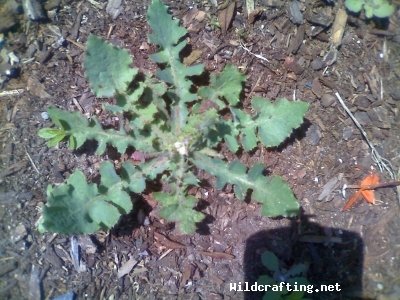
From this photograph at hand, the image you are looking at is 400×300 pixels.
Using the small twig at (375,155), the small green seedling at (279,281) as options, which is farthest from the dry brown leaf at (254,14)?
the small green seedling at (279,281)

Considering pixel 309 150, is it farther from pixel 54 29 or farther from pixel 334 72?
pixel 54 29

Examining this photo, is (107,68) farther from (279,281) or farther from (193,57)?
(279,281)

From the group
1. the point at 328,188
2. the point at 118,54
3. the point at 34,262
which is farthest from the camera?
the point at 328,188

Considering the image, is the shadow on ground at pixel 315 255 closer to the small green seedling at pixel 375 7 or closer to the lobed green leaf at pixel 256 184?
the lobed green leaf at pixel 256 184

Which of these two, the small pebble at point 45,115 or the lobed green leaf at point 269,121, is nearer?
the lobed green leaf at point 269,121

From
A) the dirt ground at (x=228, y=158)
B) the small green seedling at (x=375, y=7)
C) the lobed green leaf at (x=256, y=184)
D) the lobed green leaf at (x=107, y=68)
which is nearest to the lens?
the lobed green leaf at (x=107, y=68)

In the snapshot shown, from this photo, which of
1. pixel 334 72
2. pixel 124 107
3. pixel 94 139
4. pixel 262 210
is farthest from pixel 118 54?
pixel 334 72
